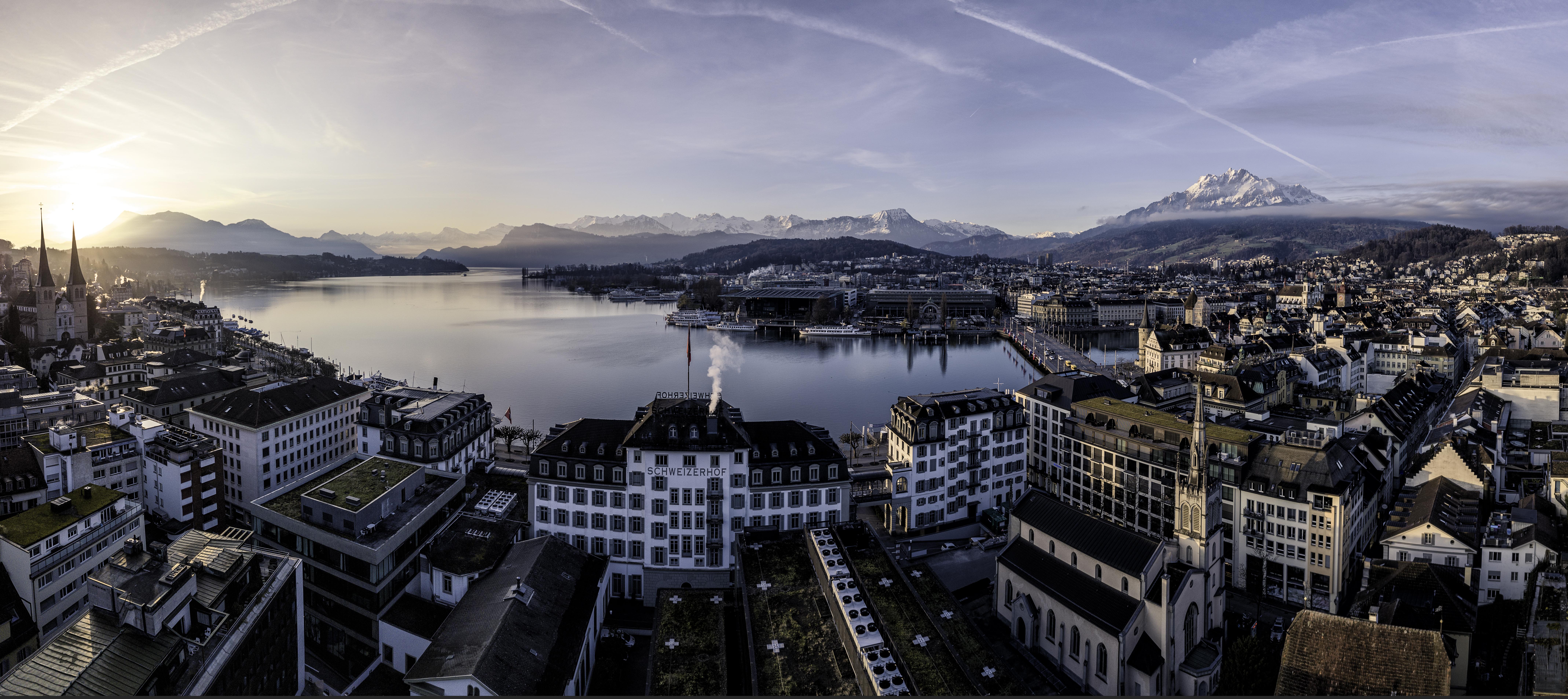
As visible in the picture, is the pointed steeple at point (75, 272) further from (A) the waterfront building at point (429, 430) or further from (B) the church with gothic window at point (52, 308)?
(A) the waterfront building at point (429, 430)

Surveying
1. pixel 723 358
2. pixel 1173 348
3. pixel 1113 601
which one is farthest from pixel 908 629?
pixel 723 358

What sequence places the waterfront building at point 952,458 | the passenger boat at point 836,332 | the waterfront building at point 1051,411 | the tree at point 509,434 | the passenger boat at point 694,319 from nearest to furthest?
the waterfront building at point 952,458, the waterfront building at point 1051,411, the tree at point 509,434, the passenger boat at point 836,332, the passenger boat at point 694,319

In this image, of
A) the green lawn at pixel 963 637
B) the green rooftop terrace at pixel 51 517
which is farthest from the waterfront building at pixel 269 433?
the green lawn at pixel 963 637

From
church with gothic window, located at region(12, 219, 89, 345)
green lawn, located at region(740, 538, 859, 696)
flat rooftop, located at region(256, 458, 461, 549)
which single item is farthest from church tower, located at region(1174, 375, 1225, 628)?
church with gothic window, located at region(12, 219, 89, 345)

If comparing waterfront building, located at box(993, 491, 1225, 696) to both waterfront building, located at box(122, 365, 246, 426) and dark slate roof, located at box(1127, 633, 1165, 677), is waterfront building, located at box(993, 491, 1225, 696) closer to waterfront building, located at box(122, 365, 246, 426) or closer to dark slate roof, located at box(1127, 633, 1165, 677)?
dark slate roof, located at box(1127, 633, 1165, 677)

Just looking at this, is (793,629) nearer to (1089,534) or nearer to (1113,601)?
(1113,601)

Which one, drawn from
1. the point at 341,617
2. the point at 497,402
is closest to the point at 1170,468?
the point at 341,617

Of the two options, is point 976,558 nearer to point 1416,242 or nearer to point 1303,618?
point 1303,618
